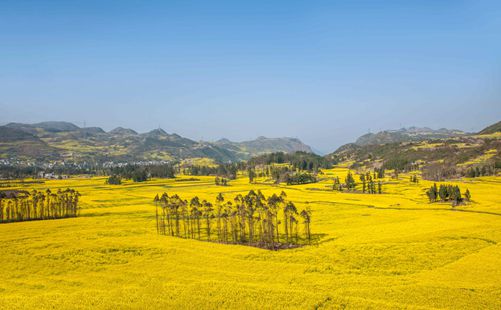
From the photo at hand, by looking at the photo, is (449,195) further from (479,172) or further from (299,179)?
(479,172)

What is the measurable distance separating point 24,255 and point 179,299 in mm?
33651

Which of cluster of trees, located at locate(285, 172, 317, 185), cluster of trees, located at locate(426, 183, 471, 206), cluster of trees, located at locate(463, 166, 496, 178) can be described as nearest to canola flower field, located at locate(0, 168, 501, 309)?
cluster of trees, located at locate(426, 183, 471, 206)

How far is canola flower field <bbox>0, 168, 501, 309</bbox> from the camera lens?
37.9m

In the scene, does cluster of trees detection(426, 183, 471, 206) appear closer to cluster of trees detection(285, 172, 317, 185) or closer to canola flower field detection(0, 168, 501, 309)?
canola flower field detection(0, 168, 501, 309)

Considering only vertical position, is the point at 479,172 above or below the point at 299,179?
below

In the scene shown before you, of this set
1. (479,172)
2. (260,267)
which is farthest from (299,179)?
(260,267)

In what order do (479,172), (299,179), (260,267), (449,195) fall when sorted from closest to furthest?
(260,267) → (449,195) → (479,172) → (299,179)

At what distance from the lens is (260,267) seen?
50.3m

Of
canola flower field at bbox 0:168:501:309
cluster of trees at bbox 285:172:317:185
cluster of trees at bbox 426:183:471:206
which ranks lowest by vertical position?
canola flower field at bbox 0:168:501:309

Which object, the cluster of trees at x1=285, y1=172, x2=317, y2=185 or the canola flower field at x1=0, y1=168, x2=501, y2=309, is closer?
the canola flower field at x1=0, y1=168, x2=501, y2=309

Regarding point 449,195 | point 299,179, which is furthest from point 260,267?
point 299,179

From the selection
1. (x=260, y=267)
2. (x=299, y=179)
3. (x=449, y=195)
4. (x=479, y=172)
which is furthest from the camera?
(x=299, y=179)

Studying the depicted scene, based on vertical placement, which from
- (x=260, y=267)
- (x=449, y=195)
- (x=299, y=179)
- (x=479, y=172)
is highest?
(x=299, y=179)

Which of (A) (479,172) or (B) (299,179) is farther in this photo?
(B) (299,179)
